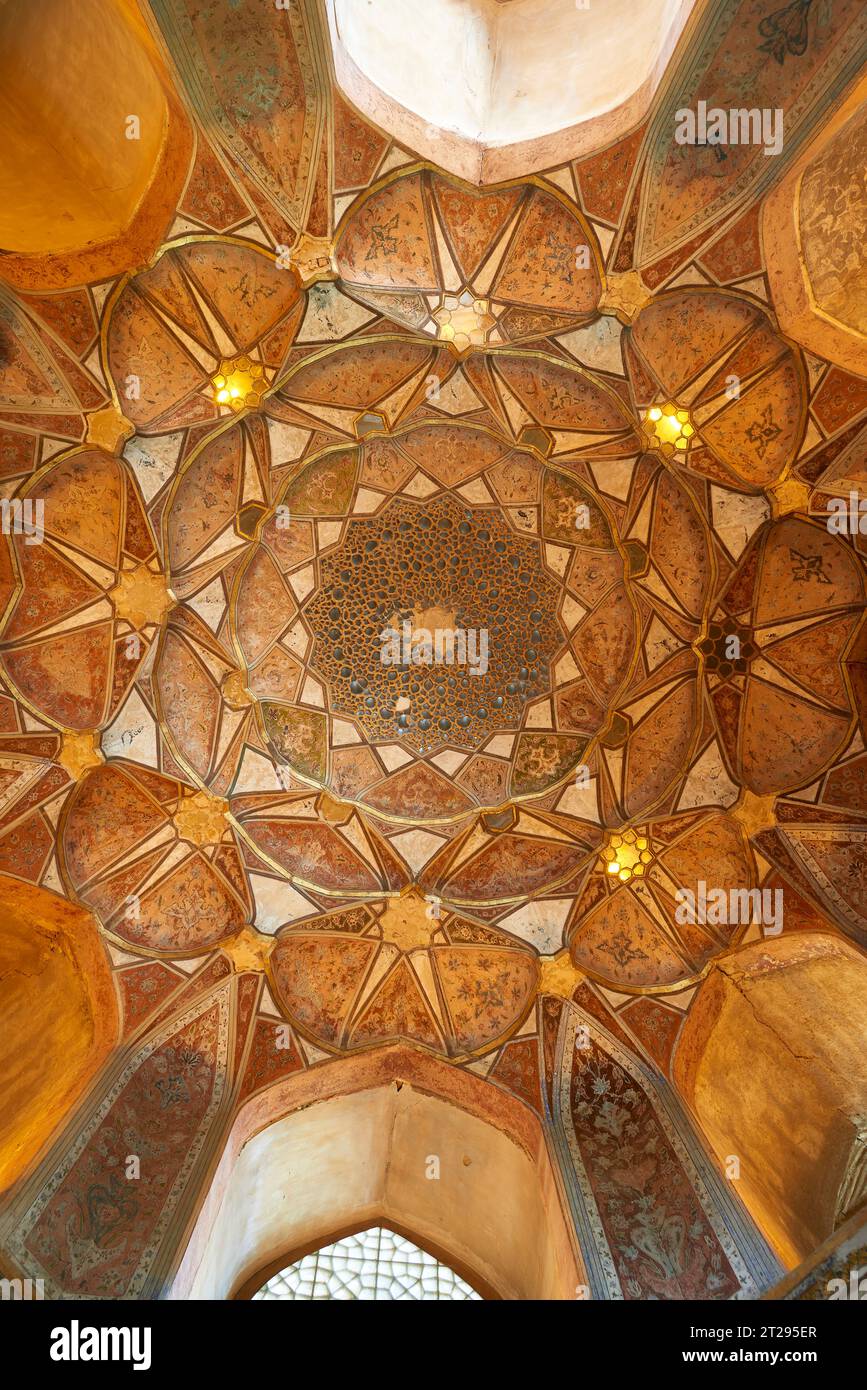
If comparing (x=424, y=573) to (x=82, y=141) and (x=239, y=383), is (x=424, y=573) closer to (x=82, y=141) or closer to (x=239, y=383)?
(x=239, y=383)

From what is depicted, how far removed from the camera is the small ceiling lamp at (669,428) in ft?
34.8

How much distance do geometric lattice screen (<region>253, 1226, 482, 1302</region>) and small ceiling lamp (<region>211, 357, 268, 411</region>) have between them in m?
9.91

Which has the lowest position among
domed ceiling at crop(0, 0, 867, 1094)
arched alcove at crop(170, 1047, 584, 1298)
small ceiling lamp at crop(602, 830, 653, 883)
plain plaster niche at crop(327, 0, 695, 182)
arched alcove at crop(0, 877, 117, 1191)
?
arched alcove at crop(170, 1047, 584, 1298)

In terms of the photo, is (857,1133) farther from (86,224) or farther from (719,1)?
(86,224)

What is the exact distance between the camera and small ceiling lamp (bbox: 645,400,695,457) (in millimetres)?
10594

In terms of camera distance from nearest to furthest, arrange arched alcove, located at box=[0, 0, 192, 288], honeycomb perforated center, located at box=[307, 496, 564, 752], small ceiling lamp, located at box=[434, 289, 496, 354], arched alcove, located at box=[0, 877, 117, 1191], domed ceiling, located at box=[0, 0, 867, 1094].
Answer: arched alcove, located at box=[0, 0, 192, 288]
domed ceiling, located at box=[0, 0, 867, 1094]
arched alcove, located at box=[0, 877, 117, 1191]
small ceiling lamp, located at box=[434, 289, 496, 354]
honeycomb perforated center, located at box=[307, 496, 564, 752]

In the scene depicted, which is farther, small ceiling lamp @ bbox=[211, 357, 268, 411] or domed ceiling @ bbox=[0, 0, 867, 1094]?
small ceiling lamp @ bbox=[211, 357, 268, 411]

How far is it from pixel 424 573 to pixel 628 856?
427cm

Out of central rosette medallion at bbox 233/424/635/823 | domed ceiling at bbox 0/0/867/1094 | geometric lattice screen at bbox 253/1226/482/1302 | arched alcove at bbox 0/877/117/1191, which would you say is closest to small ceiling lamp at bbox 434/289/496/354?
domed ceiling at bbox 0/0/867/1094

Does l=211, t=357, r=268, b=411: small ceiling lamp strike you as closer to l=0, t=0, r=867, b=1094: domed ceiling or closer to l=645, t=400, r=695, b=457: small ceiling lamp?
l=0, t=0, r=867, b=1094: domed ceiling

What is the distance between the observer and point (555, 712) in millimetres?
12656

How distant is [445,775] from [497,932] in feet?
6.79

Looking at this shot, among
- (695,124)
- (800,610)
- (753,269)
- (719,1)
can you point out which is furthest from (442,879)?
(719,1)

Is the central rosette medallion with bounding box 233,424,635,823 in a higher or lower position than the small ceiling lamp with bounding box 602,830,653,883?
higher
